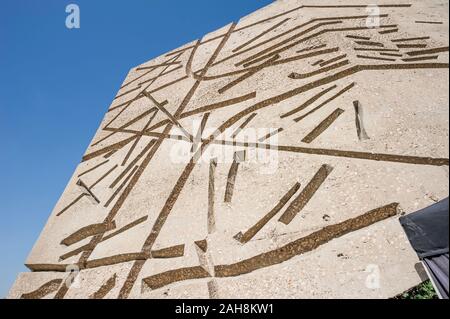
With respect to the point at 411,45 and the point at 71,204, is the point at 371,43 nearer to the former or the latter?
the point at 411,45

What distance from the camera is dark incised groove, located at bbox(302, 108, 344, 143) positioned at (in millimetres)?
3520

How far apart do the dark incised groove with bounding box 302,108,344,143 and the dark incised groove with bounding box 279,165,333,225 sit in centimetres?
49

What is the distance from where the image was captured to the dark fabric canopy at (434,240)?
1754mm

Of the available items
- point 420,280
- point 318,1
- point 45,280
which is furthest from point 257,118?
point 318,1

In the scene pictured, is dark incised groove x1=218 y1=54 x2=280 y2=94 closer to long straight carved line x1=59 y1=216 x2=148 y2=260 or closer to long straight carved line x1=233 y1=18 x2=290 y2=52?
long straight carved line x1=233 y1=18 x2=290 y2=52

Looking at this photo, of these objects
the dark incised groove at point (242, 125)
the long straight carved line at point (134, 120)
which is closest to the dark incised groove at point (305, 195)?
the dark incised groove at point (242, 125)

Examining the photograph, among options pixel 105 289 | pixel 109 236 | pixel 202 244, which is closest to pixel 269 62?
pixel 202 244

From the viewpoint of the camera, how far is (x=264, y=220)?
116 inches

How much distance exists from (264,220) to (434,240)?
142cm

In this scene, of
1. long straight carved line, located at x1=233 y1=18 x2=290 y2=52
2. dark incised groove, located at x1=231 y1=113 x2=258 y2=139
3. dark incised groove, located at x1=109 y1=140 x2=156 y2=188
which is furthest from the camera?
long straight carved line, located at x1=233 y1=18 x2=290 y2=52

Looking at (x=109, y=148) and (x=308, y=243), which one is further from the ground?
(x=109, y=148)

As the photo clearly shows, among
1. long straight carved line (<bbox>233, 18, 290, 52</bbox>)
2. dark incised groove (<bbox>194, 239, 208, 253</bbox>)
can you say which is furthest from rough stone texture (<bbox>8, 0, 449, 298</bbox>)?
long straight carved line (<bbox>233, 18, 290, 52</bbox>)

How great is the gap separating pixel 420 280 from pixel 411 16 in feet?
15.3

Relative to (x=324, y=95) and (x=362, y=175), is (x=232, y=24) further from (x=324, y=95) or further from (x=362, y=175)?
(x=362, y=175)
